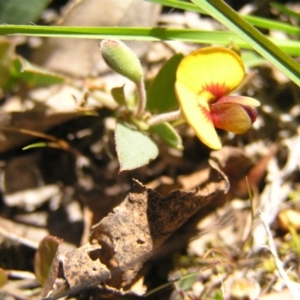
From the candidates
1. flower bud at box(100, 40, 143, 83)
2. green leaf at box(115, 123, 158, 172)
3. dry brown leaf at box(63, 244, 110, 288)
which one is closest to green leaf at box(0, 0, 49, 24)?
flower bud at box(100, 40, 143, 83)

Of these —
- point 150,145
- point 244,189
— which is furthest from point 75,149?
point 244,189

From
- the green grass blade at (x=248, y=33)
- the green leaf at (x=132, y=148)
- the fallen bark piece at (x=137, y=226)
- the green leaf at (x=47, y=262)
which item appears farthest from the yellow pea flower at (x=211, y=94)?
the green leaf at (x=47, y=262)

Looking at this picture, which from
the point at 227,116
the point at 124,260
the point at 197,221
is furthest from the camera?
the point at 197,221

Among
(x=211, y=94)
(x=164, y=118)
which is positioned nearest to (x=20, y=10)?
(x=164, y=118)

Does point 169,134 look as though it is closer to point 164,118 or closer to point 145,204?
point 164,118

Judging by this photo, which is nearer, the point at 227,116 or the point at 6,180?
the point at 227,116

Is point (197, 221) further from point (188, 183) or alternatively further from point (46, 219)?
point (46, 219)

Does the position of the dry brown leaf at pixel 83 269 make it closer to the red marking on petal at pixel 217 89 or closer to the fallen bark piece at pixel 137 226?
the fallen bark piece at pixel 137 226
